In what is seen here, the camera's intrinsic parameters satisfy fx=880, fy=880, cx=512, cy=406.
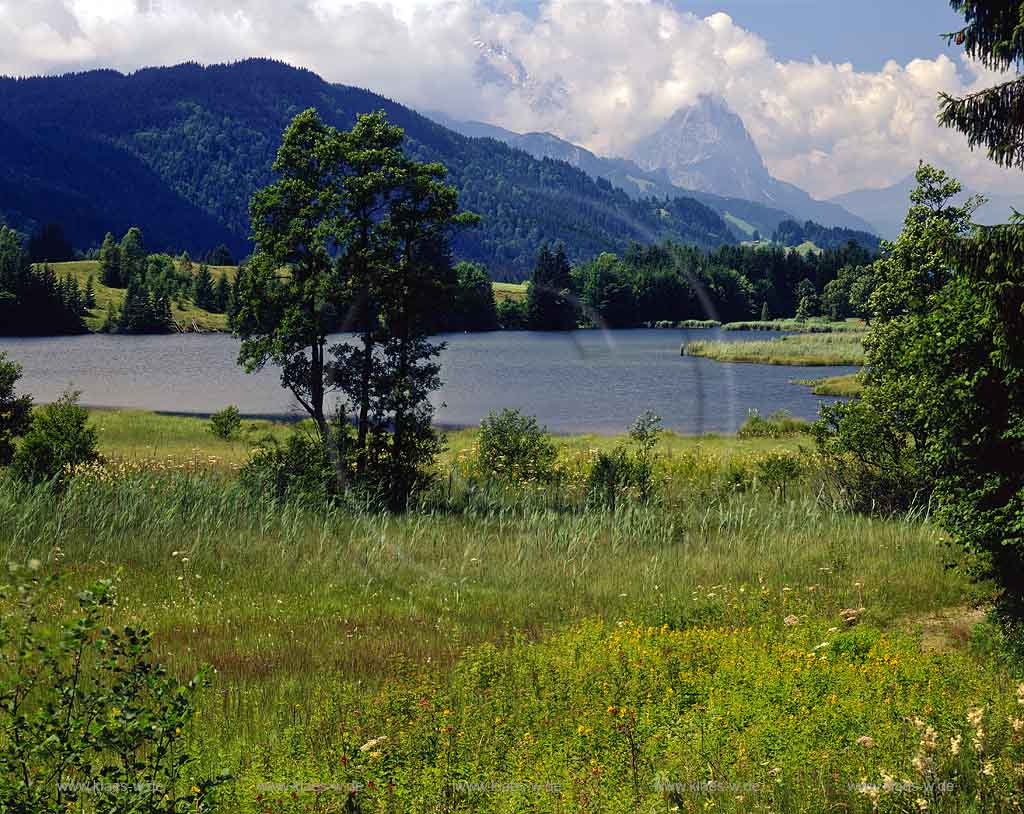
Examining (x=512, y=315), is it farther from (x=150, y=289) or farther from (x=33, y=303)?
(x=33, y=303)

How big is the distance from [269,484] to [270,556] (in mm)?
6648

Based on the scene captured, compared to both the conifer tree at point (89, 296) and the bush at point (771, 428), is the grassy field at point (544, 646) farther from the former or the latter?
the conifer tree at point (89, 296)

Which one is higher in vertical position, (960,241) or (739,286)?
(739,286)

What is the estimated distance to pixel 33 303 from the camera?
5920 inches

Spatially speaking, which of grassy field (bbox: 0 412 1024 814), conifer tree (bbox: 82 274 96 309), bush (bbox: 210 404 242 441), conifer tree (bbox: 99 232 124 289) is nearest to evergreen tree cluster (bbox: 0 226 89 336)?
conifer tree (bbox: 82 274 96 309)

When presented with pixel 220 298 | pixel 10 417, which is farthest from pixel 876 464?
pixel 220 298

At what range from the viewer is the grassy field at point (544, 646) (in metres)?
6.10

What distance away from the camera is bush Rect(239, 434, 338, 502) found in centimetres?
2088

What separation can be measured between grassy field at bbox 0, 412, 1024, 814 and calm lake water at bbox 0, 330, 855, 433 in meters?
28.8

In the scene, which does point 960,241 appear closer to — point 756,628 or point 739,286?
point 756,628

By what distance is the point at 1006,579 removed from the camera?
1059 cm

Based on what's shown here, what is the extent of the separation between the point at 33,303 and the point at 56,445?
145 m

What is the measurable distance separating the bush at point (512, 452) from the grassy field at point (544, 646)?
605cm

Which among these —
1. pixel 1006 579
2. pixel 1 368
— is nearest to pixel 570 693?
pixel 1006 579
